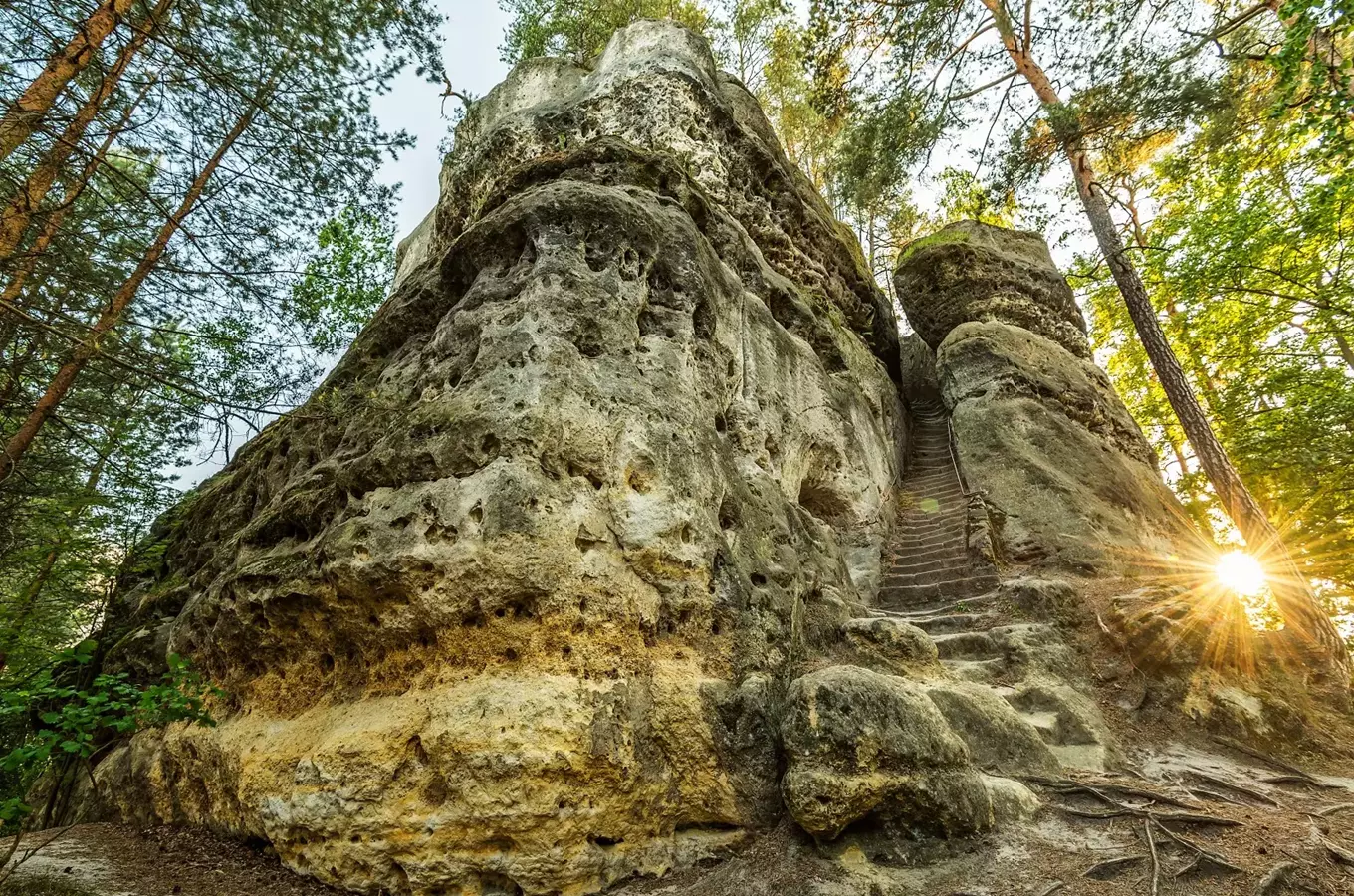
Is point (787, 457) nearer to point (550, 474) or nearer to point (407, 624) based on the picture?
point (550, 474)

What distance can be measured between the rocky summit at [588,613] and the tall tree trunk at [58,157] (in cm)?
247

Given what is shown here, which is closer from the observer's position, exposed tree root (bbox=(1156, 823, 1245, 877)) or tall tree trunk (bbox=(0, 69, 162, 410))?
exposed tree root (bbox=(1156, 823, 1245, 877))

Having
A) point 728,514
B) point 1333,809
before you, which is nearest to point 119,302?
point 728,514

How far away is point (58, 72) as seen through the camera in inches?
196

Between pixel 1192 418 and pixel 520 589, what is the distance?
1092 centimetres

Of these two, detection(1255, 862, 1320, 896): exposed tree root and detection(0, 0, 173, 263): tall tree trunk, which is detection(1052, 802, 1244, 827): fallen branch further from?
detection(0, 0, 173, 263): tall tree trunk

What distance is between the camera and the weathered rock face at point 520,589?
363 centimetres

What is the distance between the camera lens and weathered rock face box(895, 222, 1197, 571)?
29.6ft

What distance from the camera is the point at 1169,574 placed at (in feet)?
28.0

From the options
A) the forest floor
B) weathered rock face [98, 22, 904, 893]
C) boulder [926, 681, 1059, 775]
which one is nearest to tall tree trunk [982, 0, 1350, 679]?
boulder [926, 681, 1059, 775]

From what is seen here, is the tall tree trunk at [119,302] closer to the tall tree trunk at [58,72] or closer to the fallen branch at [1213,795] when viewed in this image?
the tall tree trunk at [58,72]

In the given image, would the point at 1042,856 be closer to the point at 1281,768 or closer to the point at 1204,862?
the point at 1204,862

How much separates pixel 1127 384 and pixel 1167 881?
20301 mm

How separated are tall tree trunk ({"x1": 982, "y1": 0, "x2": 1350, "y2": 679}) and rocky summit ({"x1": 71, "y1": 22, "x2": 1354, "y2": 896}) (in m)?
1.54
